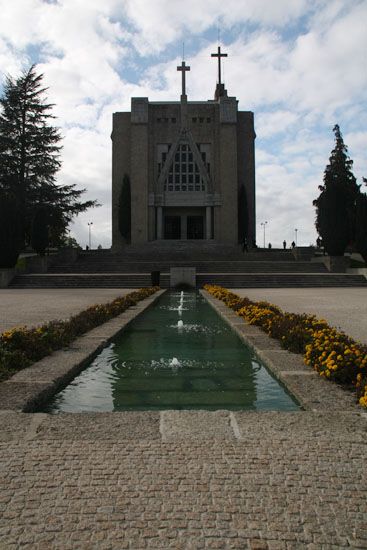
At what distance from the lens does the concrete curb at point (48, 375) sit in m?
3.88

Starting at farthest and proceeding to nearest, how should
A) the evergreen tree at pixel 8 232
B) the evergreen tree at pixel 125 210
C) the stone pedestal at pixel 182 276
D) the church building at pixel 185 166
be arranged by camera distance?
the evergreen tree at pixel 125 210
the church building at pixel 185 166
the evergreen tree at pixel 8 232
the stone pedestal at pixel 182 276

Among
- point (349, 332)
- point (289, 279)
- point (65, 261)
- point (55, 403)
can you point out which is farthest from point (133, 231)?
point (55, 403)

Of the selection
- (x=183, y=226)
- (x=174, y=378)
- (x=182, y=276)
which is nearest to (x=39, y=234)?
(x=182, y=276)

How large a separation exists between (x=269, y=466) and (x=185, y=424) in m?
0.80

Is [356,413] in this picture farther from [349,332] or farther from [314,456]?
[349,332]

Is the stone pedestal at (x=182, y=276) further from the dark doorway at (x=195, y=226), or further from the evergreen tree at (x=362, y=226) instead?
the dark doorway at (x=195, y=226)

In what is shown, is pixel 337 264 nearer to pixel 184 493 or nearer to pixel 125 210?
pixel 125 210

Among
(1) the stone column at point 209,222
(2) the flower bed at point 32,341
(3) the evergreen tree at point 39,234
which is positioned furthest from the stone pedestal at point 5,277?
(1) the stone column at point 209,222

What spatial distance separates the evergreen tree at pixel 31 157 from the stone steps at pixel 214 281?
Answer: 13064 millimetres

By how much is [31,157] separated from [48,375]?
117ft

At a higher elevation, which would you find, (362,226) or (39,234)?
(362,226)

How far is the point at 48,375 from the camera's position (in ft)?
15.8

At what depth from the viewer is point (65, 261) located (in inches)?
1313

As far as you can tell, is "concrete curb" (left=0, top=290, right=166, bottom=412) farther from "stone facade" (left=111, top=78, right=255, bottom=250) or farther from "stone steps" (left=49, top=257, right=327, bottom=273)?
"stone facade" (left=111, top=78, right=255, bottom=250)
